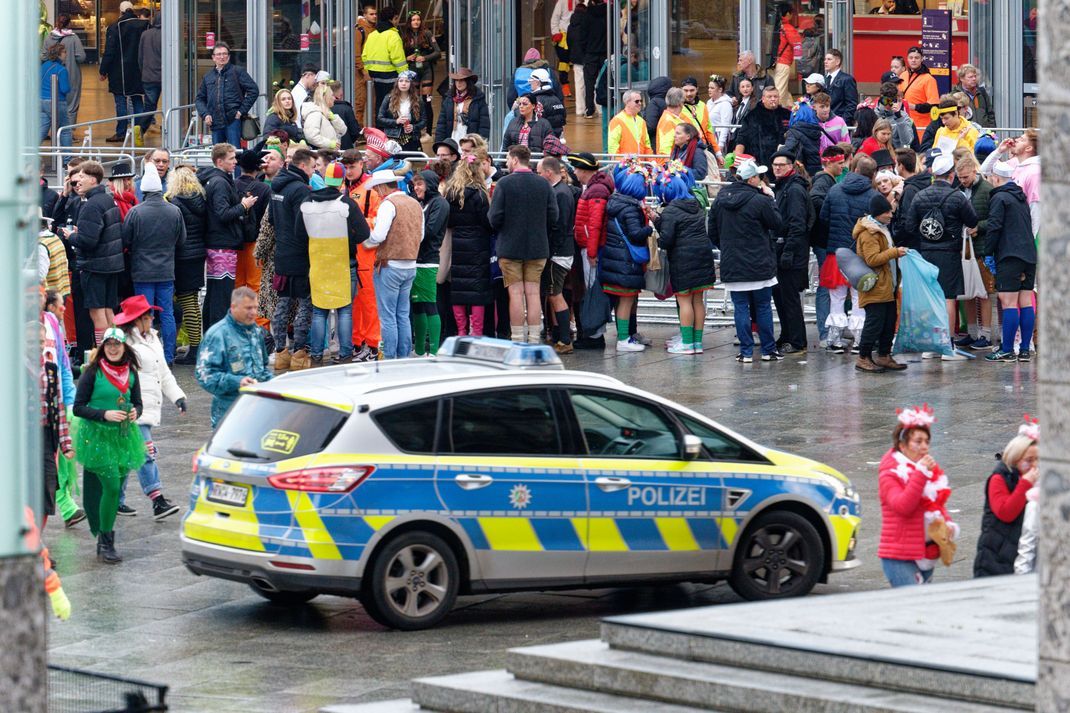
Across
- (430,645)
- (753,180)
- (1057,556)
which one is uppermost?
(753,180)

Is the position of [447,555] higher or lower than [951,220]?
lower

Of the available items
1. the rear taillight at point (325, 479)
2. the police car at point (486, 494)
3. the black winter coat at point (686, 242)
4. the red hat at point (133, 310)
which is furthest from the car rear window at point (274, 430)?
the black winter coat at point (686, 242)

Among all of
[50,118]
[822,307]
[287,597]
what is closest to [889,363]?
[822,307]

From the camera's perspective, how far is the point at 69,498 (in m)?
14.5

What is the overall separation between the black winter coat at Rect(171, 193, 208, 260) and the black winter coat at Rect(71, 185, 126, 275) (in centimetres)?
72

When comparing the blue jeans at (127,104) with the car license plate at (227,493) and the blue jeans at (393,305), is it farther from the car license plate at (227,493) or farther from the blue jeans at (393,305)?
the car license plate at (227,493)

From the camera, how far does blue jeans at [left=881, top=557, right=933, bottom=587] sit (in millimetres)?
11148

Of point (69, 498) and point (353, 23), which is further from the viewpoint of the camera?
point (353, 23)

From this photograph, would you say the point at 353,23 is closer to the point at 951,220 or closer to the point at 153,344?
the point at 951,220

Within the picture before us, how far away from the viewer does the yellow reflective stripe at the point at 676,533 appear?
12.0 m

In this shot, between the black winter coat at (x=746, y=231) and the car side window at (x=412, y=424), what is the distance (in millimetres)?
9007

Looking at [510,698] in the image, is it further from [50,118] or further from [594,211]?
[50,118]

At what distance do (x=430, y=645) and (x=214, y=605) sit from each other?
167 centimetres

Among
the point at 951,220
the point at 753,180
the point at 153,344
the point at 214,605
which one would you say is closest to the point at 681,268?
the point at 753,180
